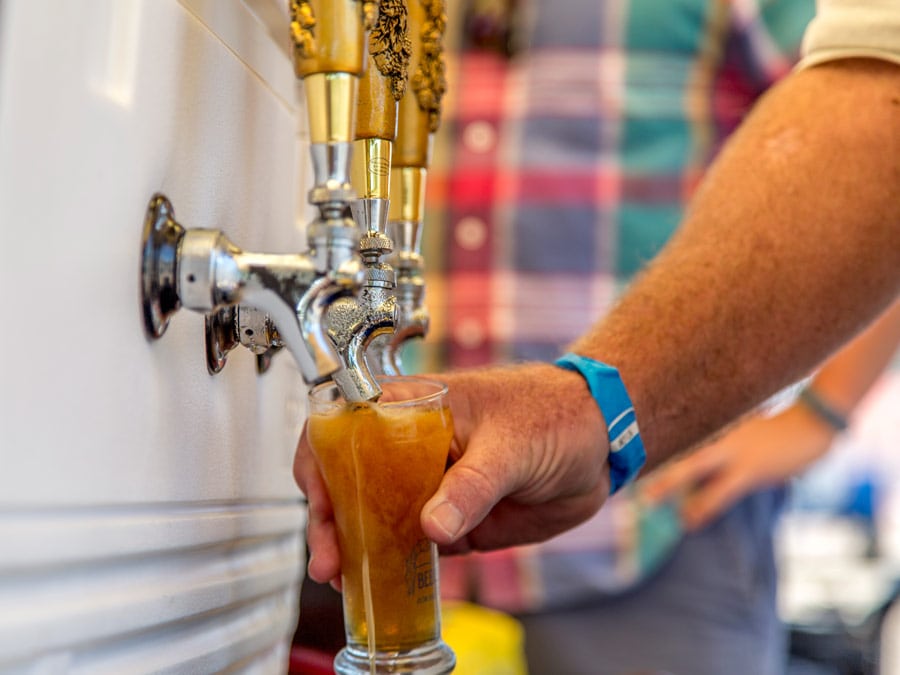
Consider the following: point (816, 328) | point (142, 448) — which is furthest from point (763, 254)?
point (142, 448)

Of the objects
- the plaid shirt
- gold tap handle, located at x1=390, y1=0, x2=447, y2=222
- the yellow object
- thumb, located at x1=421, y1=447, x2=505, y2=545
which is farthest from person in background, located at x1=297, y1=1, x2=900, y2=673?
the plaid shirt

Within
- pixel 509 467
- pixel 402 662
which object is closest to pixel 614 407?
pixel 509 467

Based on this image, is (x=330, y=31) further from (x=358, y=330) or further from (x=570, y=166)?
(x=570, y=166)

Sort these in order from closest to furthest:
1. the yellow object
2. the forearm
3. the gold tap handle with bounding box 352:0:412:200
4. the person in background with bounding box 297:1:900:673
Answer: the gold tap handle with bounding box 352:0:412:200 < the person in background with bounding box 297:1:900:673 < the forearm < the yellow object

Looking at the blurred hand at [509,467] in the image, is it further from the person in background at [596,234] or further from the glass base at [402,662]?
the person in background at [596,234]

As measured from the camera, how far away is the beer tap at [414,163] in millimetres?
557

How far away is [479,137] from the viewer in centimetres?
144

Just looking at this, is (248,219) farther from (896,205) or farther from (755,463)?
(755,463)

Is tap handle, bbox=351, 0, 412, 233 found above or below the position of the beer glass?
above

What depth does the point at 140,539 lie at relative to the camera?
427 mm

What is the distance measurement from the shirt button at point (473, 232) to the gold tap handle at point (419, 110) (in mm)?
801

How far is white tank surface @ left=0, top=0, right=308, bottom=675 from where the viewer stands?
34cm

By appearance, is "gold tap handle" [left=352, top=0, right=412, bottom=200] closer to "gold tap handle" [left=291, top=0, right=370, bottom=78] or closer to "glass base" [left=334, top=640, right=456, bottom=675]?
"gold tap handle" [left=291, top=0, right=370, bottom=78]

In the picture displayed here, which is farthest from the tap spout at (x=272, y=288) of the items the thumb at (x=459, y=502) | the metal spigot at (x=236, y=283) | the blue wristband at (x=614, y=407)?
the blue wristband at (x=614, y=407)
